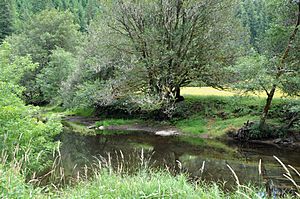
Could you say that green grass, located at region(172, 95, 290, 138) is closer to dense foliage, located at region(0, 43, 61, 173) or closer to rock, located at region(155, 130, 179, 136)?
rock, located at region(155, 130, 179, 136)

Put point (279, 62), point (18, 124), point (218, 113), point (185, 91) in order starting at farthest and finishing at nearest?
1. point (185, 91)
2. point (218, 113)
3. point (279, 62)
4. point (18, 124)

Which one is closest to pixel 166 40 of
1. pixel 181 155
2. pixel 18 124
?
pixel 181 155

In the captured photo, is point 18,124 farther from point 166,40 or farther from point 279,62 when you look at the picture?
point 166,40

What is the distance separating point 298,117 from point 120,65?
1405 centimetres

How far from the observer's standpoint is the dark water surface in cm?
1358

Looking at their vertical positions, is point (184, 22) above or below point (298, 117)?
above

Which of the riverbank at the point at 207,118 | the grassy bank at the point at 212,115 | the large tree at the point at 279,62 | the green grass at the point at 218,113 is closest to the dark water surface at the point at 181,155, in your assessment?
the riverbank at the point at 207,118

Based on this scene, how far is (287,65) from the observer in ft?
66.8

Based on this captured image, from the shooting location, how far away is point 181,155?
58.5 ft

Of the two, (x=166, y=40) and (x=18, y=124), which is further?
(x=166, y=40)

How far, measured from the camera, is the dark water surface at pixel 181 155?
13.6 meters

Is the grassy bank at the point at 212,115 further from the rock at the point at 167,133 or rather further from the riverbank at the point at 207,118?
the rock at the point at 167,133

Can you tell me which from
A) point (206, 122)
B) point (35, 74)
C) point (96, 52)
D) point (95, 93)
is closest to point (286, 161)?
point (206, 122)

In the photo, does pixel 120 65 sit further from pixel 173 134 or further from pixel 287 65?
pixel 287 65
